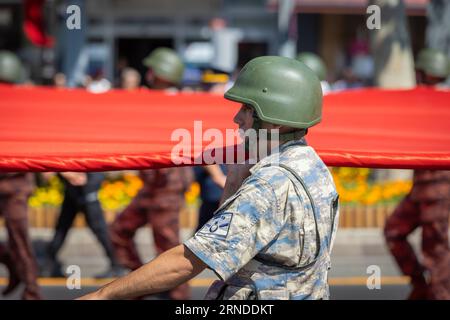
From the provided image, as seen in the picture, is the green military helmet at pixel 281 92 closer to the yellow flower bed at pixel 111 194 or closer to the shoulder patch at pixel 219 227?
the shoulder patch at pixel 219 227

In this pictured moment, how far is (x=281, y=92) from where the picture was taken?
3.53 meters

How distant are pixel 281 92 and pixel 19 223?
434cm

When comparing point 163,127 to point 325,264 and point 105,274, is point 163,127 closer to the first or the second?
point 325,264

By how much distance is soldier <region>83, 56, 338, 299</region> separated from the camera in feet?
10.9

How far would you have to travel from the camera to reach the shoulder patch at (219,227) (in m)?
3.31

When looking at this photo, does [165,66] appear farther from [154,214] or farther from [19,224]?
[19,224]

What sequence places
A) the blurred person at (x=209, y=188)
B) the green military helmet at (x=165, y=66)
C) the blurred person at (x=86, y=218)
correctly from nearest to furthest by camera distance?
the blurred person at (x=209, y=188)
the green military helmet at (x=165, y=66)
the blurred person at (x=86, y=218)

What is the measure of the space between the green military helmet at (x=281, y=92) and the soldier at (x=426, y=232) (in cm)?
376

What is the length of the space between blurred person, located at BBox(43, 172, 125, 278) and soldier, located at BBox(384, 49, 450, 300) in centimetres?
259

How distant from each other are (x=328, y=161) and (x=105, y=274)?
4690mm

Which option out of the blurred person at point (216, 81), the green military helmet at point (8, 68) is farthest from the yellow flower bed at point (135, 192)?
the green military helmet at point (8, 68)

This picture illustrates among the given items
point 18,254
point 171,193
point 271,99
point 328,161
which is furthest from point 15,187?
point 271,99

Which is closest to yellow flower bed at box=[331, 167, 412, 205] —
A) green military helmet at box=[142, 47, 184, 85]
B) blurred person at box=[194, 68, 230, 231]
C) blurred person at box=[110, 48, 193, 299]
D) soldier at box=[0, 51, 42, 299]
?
green military helmet at box=[142, 47, 184, 85]

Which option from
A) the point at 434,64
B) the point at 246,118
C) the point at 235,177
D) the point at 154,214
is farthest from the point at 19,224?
the point at 246,118
